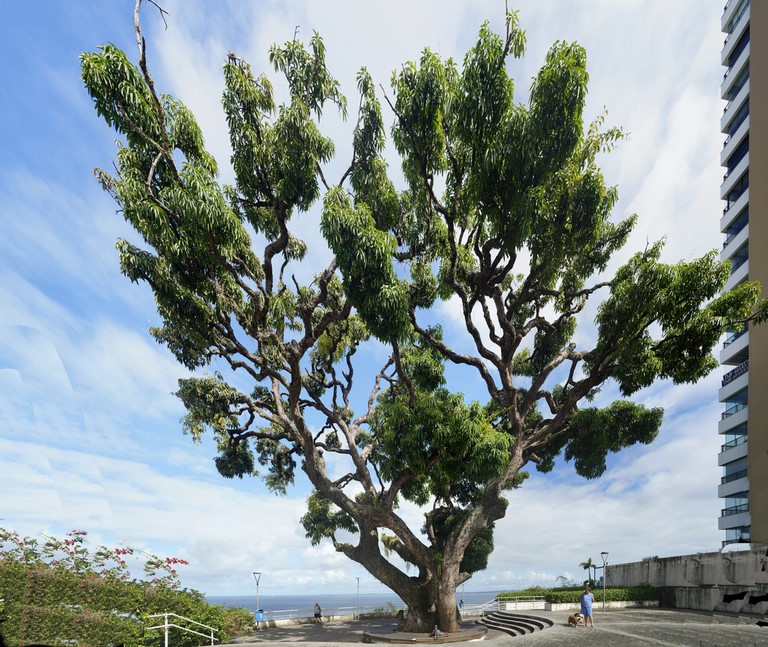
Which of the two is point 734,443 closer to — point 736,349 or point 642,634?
point 736,349

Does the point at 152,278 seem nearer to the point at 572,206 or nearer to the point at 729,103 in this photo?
the point at 572,206

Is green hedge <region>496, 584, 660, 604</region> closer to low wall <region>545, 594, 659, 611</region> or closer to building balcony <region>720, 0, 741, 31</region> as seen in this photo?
low wall <region>545, 594, 659, 611</region>

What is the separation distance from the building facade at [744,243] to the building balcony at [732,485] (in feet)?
0.25

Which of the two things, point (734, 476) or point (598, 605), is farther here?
point (734, 476)

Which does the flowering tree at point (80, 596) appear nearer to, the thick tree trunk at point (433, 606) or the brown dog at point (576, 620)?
the thick tree trunk at point (433, 606)

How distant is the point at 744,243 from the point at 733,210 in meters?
3.19

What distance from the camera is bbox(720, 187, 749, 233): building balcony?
115 ft

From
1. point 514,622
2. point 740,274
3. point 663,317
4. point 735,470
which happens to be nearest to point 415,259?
point 663,317

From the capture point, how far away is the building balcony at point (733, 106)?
35938 mm

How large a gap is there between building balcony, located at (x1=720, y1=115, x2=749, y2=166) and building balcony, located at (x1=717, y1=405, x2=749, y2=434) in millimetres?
19939

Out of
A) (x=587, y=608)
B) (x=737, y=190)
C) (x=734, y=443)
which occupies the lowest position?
(x=587, y=608)

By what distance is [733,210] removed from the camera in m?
36.3

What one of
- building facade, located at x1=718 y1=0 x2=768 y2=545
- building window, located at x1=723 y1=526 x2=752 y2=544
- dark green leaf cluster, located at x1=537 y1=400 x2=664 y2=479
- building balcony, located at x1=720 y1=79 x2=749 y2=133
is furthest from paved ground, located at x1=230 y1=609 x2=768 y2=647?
building balcony, located at x1=720 y1=79 x2=749 y2=133

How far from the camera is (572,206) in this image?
53.0 ft
